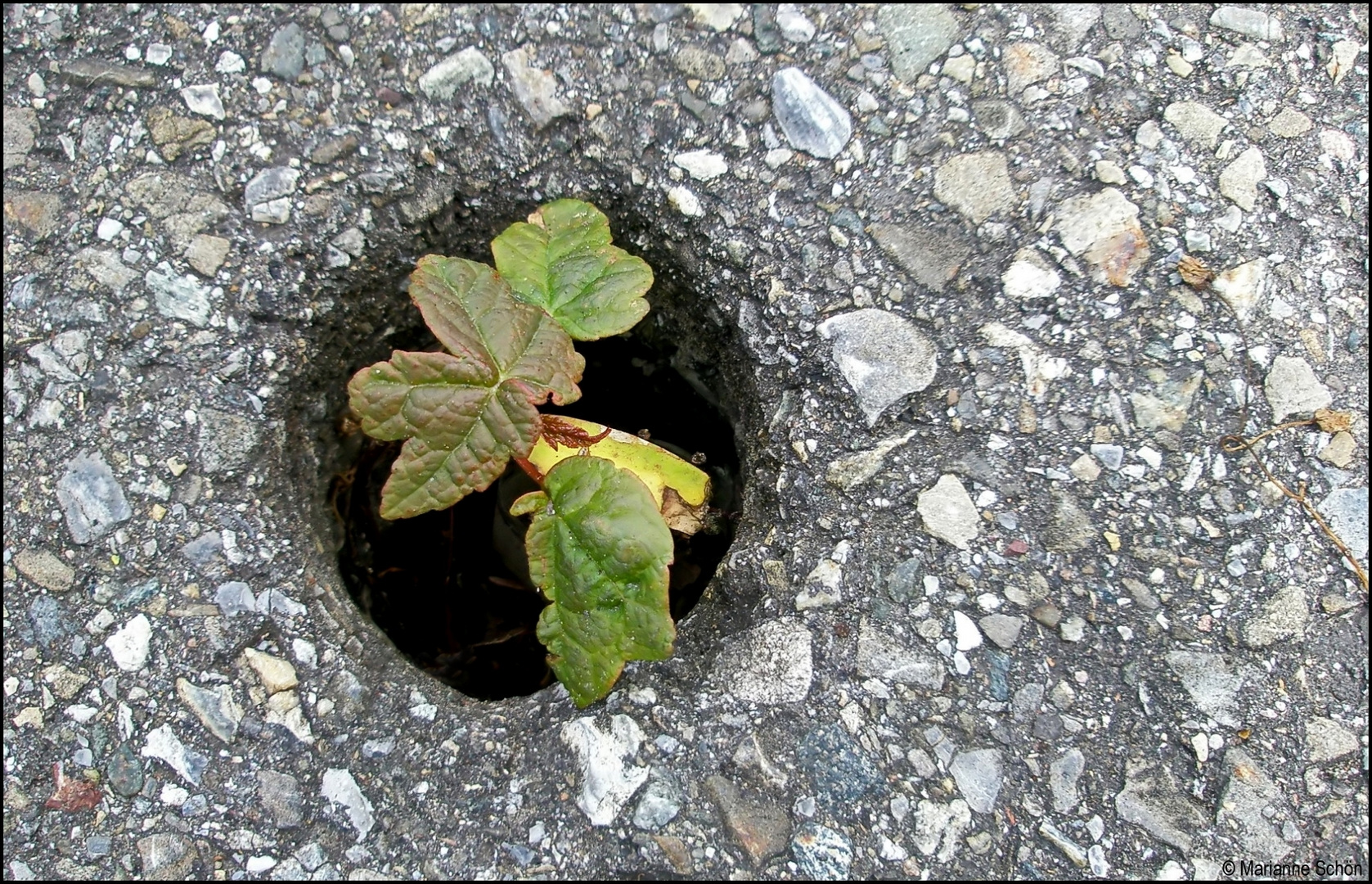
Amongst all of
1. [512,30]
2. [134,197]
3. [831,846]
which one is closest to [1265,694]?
[831,846]

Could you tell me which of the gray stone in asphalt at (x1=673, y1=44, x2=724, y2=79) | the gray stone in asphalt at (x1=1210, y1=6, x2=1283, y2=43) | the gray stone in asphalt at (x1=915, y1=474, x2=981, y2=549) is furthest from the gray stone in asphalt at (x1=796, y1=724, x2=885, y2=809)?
the gray stone in asphalt at (x1=1210, y1=6, x2=1283, y2=43)

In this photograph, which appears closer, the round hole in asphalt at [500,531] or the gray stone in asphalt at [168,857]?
the gray stone in asphalt at [168,857]

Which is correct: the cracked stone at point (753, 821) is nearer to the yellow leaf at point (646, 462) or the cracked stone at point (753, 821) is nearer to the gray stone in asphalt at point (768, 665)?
the gray stone in asphalt at point (768, 665)

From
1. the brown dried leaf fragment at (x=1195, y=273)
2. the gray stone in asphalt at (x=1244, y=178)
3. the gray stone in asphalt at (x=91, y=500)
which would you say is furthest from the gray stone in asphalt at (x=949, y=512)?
the gray stone in asphalt at (x=91, y=500)

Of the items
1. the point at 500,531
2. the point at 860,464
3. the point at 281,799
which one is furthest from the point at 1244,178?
the point at 281,799

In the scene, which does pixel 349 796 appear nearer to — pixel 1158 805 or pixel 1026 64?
pixel 1158 805

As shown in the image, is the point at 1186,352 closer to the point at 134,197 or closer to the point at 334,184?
the point at 334,184

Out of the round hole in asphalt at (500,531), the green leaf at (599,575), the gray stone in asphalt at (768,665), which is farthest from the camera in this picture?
the round hole in asphalt at (500,531)
